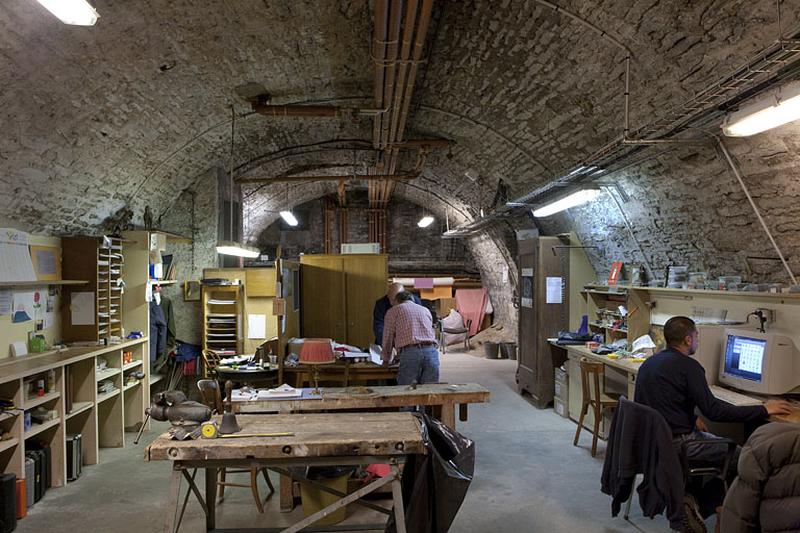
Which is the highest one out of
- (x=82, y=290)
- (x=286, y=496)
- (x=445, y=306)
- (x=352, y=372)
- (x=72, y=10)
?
(x=72, y=10)

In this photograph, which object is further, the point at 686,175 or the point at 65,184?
the point at 65,184

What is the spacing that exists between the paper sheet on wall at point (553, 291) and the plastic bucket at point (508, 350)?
179 inches

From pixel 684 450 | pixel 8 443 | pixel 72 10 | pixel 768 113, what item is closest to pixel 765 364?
pixel 684 450

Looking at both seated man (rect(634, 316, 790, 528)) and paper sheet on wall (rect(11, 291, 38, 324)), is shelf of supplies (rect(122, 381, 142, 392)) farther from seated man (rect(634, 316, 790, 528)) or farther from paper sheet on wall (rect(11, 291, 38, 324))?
seated man (rect(634, 316, 790, 528))

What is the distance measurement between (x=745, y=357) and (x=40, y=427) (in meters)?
5.80

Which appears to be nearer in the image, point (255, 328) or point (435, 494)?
point (435, 494)

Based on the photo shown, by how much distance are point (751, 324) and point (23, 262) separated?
6.51 m

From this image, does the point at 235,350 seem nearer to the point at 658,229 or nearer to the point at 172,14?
the point at 172,14

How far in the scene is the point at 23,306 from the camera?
204 inches

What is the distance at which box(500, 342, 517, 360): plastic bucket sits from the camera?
1207cm

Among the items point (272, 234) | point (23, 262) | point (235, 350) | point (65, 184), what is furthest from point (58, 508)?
point (272, 234)

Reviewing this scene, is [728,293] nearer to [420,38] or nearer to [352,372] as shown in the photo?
[420,38]

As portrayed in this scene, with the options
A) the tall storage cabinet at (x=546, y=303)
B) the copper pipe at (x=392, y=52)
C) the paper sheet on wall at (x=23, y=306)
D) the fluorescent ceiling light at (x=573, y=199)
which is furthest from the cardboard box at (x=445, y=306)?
the paper sheet on wall at (x=23, y=306)

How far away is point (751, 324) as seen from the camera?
4801mm
